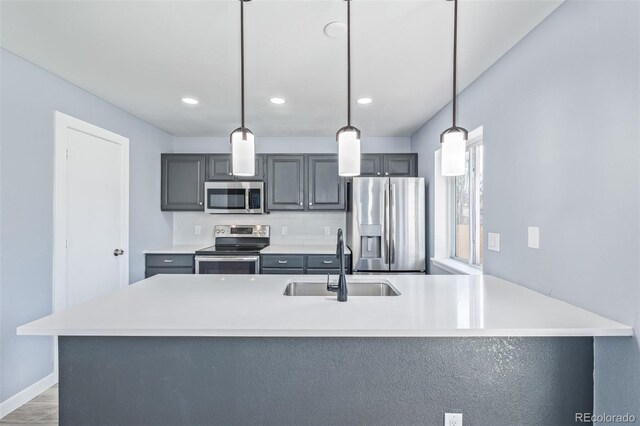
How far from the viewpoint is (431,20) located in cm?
174

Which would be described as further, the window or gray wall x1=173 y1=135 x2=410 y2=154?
gray wall x1=173 y1=135 x2=410 y2=154

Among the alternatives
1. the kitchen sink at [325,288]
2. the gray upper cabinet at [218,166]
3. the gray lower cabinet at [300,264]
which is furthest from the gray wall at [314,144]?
the kitchen sink at [325,288]

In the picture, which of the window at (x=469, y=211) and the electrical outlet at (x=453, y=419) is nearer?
the electrical outlet at (x=453, y=419)

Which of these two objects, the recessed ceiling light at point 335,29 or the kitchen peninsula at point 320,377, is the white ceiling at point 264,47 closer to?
the recessed ceiling light at point 335,29

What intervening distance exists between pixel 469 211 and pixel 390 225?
0.80 m

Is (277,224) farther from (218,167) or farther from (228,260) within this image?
(218,167)

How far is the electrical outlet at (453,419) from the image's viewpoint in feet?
4.48

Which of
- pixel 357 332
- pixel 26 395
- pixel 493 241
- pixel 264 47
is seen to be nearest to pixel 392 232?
pixel 493 241

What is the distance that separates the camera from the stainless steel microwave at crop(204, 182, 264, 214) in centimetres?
397

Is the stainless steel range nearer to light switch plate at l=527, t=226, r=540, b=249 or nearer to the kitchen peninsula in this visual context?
the kitchen peninsula

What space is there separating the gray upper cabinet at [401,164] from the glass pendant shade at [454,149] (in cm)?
244

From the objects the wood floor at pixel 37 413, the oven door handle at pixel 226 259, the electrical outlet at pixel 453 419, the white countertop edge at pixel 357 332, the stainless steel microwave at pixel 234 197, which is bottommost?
the wood floor at pixel 37 413

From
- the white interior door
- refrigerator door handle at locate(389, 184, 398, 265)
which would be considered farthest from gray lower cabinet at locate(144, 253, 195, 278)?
refrigerator door handle at locate(389, 184, 398, 265)

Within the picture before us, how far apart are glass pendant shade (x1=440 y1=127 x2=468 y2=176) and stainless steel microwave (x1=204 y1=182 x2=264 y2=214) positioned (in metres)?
2.77
